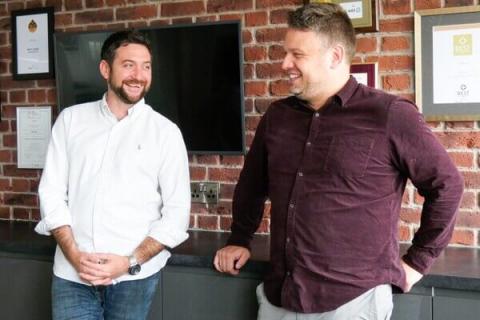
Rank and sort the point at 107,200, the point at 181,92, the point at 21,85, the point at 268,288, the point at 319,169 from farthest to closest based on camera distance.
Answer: the point at 21,85 → the point at 181,92 → the point at 107,200 → the point at 268,288 → the point at 319,169

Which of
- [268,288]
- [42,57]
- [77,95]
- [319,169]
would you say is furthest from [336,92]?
[42,57]

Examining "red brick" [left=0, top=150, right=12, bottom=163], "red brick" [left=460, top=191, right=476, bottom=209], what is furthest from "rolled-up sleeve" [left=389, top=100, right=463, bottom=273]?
"red brick" [left=0, top=150, right=12, bottom=163]

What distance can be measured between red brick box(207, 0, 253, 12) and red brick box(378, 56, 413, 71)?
2.13 ft

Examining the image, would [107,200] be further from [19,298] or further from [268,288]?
[19,298]

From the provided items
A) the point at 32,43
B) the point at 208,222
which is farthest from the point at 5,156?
the point at 208,222

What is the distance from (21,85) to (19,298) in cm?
115

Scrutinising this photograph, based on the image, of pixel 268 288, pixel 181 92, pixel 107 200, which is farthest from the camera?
pixel 181 92

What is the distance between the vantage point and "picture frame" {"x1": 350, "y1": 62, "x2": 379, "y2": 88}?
2.38m

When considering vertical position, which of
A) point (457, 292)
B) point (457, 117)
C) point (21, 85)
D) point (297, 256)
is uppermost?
point (21, 85)

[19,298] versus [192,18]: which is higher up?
[192,18]

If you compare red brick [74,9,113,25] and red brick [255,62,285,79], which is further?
red brick [74,9,113,25]

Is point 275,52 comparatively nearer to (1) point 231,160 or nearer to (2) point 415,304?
(1) point 231,160

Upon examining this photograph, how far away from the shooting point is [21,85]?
9.97 feet

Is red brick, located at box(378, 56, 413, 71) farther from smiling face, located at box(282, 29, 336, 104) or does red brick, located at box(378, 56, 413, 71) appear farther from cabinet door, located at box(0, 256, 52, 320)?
cabinet door, located at box(0, 256, 52, 320)
